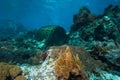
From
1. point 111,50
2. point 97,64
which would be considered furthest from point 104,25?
point 97,64

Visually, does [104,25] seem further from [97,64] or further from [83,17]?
[97,64]

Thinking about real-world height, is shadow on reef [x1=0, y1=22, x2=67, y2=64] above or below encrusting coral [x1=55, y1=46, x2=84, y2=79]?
above

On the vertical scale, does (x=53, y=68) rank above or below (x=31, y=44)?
below

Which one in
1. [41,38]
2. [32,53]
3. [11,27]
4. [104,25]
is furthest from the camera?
[11,27]

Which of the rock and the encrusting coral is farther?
the rock

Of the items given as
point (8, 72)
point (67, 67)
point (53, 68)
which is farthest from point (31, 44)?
point (67, 67)

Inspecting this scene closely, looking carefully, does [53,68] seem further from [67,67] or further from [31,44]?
[31,44]

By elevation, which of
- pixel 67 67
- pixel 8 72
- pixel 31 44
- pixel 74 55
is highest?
pixel 31 44

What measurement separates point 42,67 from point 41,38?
29.9 feet

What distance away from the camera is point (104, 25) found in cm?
1252

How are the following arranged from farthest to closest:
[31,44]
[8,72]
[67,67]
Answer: [31,44], [8,72], [67,67]

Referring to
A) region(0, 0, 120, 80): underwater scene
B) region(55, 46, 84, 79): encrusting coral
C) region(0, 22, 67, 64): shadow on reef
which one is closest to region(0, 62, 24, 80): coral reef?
region(0, 0, 120, 80): underwater scene

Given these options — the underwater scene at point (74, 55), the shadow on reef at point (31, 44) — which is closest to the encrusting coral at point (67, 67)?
the underwater scene at point (74, 55)

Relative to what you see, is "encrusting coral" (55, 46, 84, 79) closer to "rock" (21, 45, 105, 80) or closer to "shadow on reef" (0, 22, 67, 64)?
"rock" (21, 45, 105, 80)
